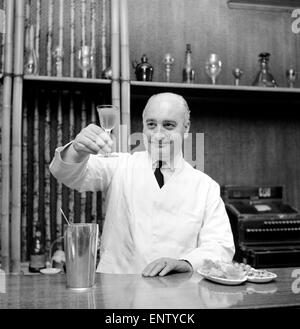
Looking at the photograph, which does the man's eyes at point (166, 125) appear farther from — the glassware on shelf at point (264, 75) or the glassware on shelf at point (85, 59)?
the glassware on shelf at point (264, 75)

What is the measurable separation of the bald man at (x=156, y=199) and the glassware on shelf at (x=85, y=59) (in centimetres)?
110

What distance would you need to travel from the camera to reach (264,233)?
123 inches

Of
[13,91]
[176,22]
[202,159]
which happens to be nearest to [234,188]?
[202,159]

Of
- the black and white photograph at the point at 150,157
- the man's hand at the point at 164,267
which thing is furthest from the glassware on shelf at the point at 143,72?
the man's hand at the point at 164,267

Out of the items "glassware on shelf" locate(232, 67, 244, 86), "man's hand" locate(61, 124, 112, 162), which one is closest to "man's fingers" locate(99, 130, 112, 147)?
"man's hand" locate(61, 124, 112, 162)

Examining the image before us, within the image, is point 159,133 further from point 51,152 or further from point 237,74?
point 237,74

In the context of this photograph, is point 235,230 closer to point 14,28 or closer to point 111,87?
point 111,87

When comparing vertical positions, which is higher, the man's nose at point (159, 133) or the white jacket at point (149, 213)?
the man's nose at point (159, 133)

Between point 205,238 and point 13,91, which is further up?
point 13,91

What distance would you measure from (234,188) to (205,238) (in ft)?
5.32

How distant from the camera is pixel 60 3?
322 cm

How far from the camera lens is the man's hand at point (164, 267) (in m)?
1.39

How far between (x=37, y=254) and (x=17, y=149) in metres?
0.79

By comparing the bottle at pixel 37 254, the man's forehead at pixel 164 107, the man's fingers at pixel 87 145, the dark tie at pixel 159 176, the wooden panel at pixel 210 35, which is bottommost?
the bottle at pixel 37 254
